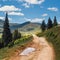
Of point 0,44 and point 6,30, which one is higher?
point 6,30

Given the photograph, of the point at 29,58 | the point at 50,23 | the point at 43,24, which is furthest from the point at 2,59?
the point at 43,24

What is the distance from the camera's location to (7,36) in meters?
102

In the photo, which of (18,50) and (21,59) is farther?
(18,50)

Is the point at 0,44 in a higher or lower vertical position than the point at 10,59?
lower

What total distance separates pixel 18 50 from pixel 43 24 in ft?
378

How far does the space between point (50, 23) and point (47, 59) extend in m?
108

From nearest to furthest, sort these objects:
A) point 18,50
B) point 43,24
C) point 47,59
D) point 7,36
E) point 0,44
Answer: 1. point 47,59
2. point 18,50
3. point 7,36
4. point 0,44
5. point 43,24

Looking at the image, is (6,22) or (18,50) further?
(6,22)

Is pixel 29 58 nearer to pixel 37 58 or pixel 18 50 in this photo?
pixel 37 58

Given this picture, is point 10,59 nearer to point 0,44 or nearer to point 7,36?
point 7,36

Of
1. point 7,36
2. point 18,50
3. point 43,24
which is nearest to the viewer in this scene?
point 18,50

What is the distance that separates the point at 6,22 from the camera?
362 feet

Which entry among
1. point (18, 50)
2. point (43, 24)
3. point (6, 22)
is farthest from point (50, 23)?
point (18, 50)

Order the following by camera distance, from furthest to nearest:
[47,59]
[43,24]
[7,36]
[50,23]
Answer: [43,24], [50,23], [7,36], [47,59]
